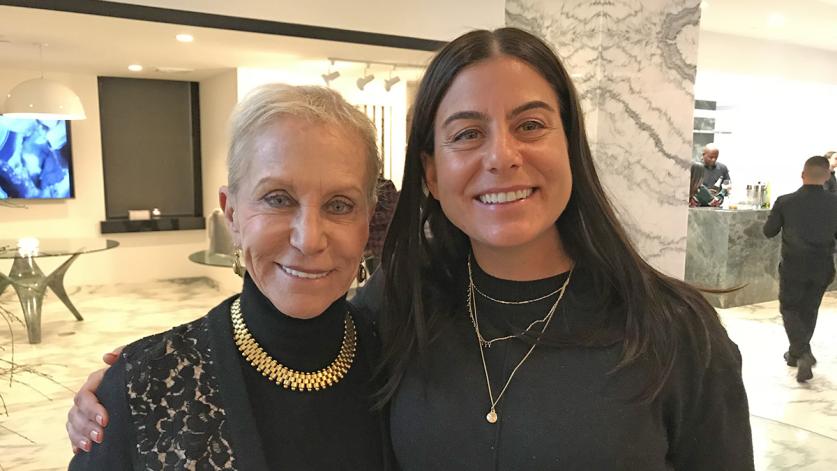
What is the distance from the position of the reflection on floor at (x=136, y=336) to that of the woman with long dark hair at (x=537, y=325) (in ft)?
6.13

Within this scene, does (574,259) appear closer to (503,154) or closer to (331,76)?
(503,154)

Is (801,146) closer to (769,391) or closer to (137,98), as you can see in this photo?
(769,391)

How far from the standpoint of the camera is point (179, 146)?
26.9 ft

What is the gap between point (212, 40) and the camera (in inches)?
202

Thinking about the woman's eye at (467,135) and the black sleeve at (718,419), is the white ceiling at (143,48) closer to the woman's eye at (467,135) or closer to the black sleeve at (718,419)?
the woman's eye at (467,135)

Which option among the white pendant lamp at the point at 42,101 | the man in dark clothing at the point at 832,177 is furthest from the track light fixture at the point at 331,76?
the man in dark clothing at the point at 832,177

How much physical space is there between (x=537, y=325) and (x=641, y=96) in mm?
2458

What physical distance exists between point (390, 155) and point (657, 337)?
20.4ft

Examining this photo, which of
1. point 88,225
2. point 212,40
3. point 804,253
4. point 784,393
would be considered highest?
point 212,40

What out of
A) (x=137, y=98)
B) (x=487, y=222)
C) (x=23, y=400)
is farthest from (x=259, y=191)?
(x=137, y=98)

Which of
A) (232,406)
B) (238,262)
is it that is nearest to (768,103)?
(238,262)

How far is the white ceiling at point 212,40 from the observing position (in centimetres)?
466

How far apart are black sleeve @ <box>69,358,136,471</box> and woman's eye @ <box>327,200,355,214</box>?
1.39 ft

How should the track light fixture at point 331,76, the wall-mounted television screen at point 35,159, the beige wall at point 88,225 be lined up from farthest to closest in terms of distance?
the beige wall at point 88,225
the wall-mounted television screen at point 35,159
the track light fixture at point 331,76
